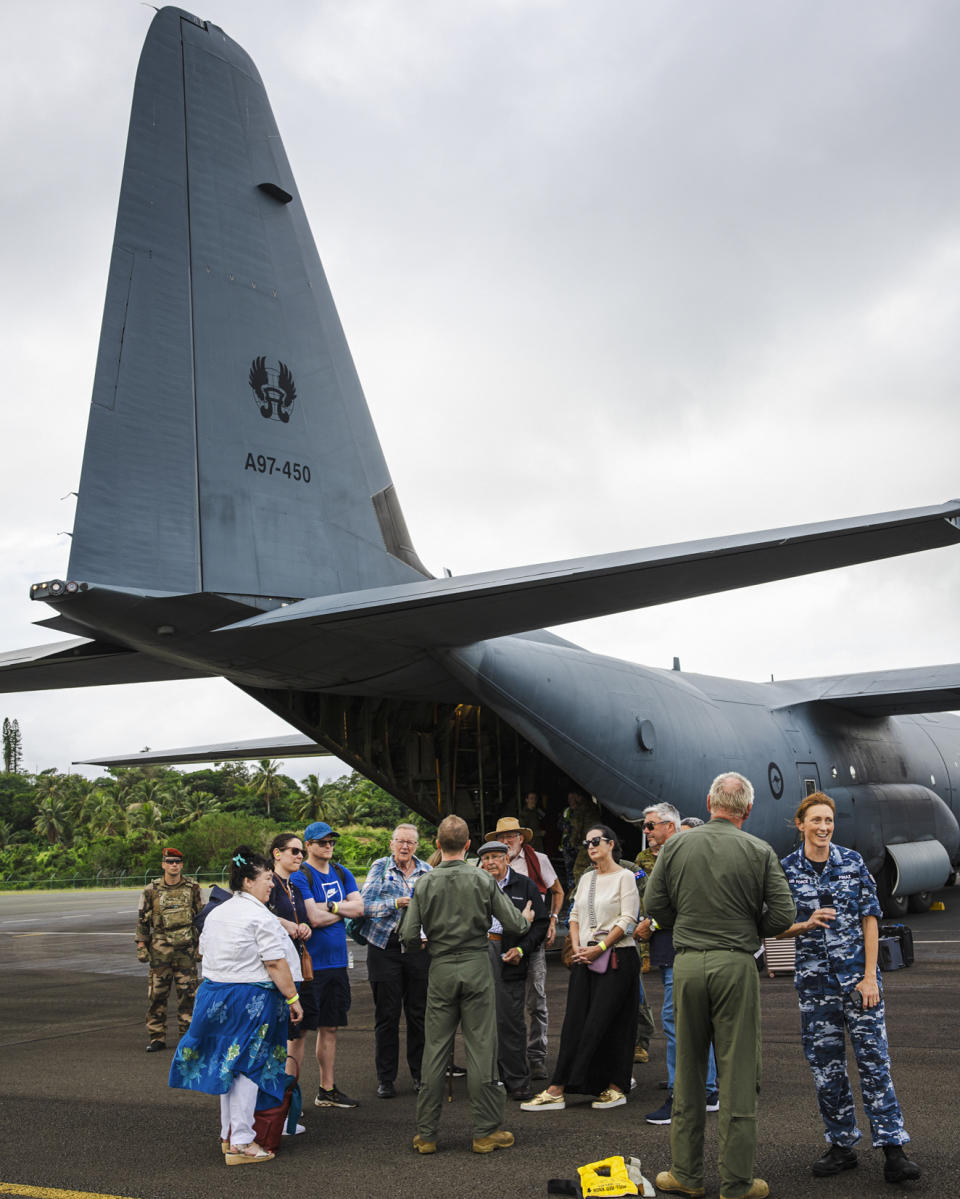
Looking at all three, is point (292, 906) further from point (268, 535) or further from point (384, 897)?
point (268, 535)

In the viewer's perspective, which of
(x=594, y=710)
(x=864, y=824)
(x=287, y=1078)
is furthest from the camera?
(x=864, y=824)

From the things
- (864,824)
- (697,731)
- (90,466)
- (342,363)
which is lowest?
(864,824)

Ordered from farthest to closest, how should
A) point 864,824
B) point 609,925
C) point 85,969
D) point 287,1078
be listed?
point 864,824 → point 85,969 → point 609,925 → point 287,1078

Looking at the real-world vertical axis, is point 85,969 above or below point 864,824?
below

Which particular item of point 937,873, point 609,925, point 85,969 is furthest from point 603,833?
point 937,873

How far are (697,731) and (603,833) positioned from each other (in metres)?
7.45

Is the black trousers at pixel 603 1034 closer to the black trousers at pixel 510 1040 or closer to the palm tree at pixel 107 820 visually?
the black trousers at pixel 510 1040

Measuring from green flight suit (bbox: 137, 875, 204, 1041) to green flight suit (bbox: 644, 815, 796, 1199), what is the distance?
491cm

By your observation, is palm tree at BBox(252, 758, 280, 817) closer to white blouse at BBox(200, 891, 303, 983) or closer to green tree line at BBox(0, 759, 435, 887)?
green tree line at BBox(0, 759, 435, 887)

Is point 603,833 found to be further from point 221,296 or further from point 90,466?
point 221,296

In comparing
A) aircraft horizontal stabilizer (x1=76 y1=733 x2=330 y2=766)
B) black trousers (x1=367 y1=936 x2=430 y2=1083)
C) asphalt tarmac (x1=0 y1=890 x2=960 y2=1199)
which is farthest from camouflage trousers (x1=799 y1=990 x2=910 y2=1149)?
aircraft horizontal stabilizer (x1=76 y1=733 x2=330 y2=766)

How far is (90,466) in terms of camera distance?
764 centimetres

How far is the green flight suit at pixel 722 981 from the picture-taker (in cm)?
396

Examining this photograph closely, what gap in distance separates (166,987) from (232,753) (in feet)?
44.2
